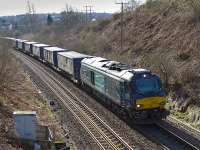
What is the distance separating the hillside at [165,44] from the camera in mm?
28562

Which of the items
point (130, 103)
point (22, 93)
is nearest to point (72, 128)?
point (130, 103)

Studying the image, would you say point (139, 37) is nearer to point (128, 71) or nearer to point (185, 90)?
point (185, 90)

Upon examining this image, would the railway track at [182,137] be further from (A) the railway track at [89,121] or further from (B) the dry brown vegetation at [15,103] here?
(B) the dry brown vegetation at [15,103]

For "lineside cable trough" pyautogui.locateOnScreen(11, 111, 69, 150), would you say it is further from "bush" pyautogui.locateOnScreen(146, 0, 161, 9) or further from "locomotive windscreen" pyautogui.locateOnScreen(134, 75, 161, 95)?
"bush" pyautogui.locateOnScreen(146, 0, 161, 9)

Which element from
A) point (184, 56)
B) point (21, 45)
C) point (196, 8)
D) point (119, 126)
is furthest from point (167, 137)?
point (21, 45)

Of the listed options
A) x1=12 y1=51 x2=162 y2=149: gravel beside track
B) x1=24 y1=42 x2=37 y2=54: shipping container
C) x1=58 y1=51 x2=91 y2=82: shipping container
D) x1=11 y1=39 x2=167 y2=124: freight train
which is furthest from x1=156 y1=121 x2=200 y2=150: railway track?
x1=24 y1=42 x2=37 y2=54: shipping container

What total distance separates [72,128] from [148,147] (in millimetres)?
6061

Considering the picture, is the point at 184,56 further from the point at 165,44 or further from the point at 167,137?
the point at 167,137

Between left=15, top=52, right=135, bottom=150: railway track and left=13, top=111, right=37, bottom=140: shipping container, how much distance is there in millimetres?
3328

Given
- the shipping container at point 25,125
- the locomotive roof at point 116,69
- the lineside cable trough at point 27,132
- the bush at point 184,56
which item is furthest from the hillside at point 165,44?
the shipping container at point 25,125

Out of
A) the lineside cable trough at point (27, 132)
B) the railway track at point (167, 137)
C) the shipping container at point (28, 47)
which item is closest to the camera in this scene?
the railway track at point (167, 137)

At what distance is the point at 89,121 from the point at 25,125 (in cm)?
629

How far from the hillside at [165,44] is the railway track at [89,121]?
205 inches

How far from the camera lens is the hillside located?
2856 cm
